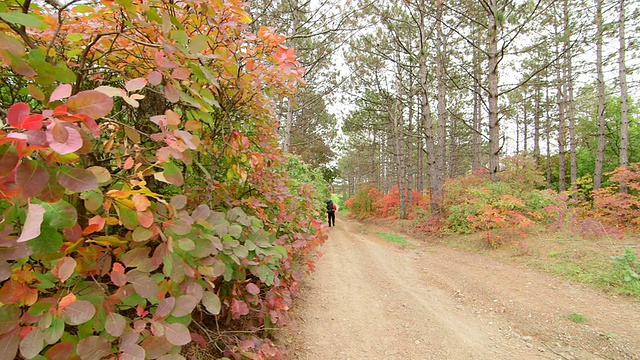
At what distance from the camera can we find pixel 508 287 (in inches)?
190

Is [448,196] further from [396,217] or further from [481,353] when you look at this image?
[481,353]

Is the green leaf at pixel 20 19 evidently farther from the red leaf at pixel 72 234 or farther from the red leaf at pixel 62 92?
the red leaf at pixel 72 234

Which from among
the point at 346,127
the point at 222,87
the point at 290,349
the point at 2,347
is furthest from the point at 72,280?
the point at 346,127

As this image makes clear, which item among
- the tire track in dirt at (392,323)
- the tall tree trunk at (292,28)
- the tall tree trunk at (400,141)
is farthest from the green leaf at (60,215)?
the tall tree trunk at (400,141)

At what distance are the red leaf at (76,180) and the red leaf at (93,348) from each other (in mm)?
474

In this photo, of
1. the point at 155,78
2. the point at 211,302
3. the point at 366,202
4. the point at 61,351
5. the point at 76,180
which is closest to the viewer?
the point at 76,180

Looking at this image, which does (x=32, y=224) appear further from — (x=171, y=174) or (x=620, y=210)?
(x=620, y=210)

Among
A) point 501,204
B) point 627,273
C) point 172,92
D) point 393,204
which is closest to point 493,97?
point 501,204

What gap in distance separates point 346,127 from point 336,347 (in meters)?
16.0

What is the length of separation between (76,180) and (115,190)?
18 cm

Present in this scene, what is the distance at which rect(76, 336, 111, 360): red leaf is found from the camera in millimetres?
833

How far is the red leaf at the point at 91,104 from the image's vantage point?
2.31 feet

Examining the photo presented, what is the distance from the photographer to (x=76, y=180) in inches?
27.5

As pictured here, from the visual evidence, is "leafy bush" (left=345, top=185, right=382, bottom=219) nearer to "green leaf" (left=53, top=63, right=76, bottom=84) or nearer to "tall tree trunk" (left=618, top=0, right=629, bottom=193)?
"tall tree trunk" (left=618, top=0, right=629, bottom=193)
